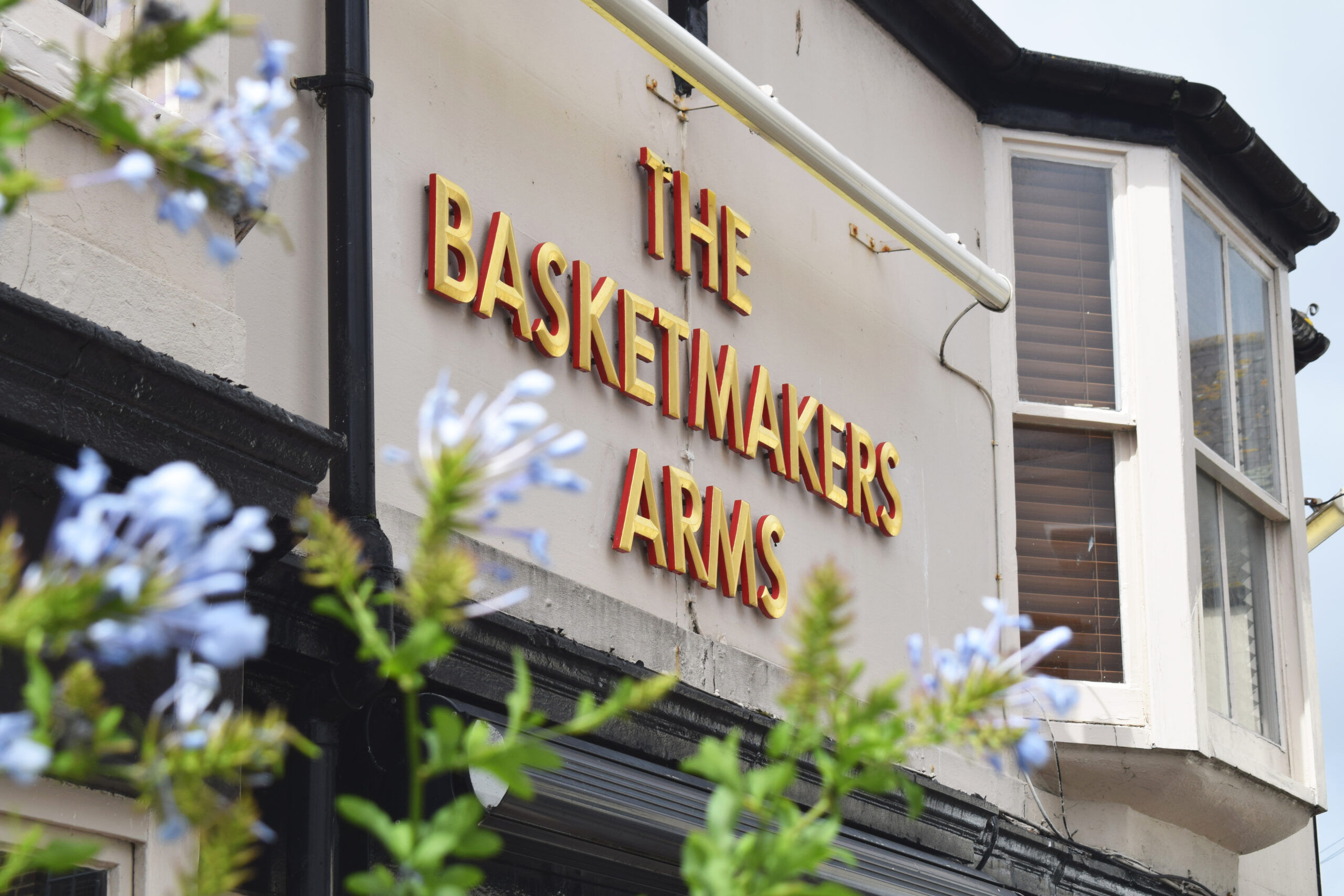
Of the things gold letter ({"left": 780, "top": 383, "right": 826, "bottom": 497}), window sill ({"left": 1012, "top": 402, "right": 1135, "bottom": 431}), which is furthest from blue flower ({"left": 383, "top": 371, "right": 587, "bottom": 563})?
window sill ({"left": 1012, "top": 402, "right": 1135, "bottom": 431})

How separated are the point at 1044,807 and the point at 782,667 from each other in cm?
215

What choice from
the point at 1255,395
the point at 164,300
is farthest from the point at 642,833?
the point at 1255,395

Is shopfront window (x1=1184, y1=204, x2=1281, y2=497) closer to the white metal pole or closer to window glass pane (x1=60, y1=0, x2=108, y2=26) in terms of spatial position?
the white metal pole

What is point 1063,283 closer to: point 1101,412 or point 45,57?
point 1101,412

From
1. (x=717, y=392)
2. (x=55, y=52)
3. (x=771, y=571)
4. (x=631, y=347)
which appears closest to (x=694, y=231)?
(x=717, y=392)

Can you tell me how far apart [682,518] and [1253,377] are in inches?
189

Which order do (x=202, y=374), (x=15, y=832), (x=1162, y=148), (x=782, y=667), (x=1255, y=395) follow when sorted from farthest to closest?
(x=1255, y=395) < (x=1162, y=148) < (x=782, y=667) < (x=202, y=374) < (x=15, y=832)

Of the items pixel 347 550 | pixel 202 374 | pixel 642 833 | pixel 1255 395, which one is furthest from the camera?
pixel 1255 395

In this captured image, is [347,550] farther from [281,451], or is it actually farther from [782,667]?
[782,667]

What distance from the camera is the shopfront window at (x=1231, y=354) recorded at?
9.27 meters

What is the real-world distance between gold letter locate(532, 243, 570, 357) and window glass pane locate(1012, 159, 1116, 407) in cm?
366

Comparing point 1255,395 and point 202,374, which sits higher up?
point 1255,395

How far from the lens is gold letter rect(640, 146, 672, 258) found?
649 centimetres

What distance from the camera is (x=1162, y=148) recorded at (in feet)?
30.0
